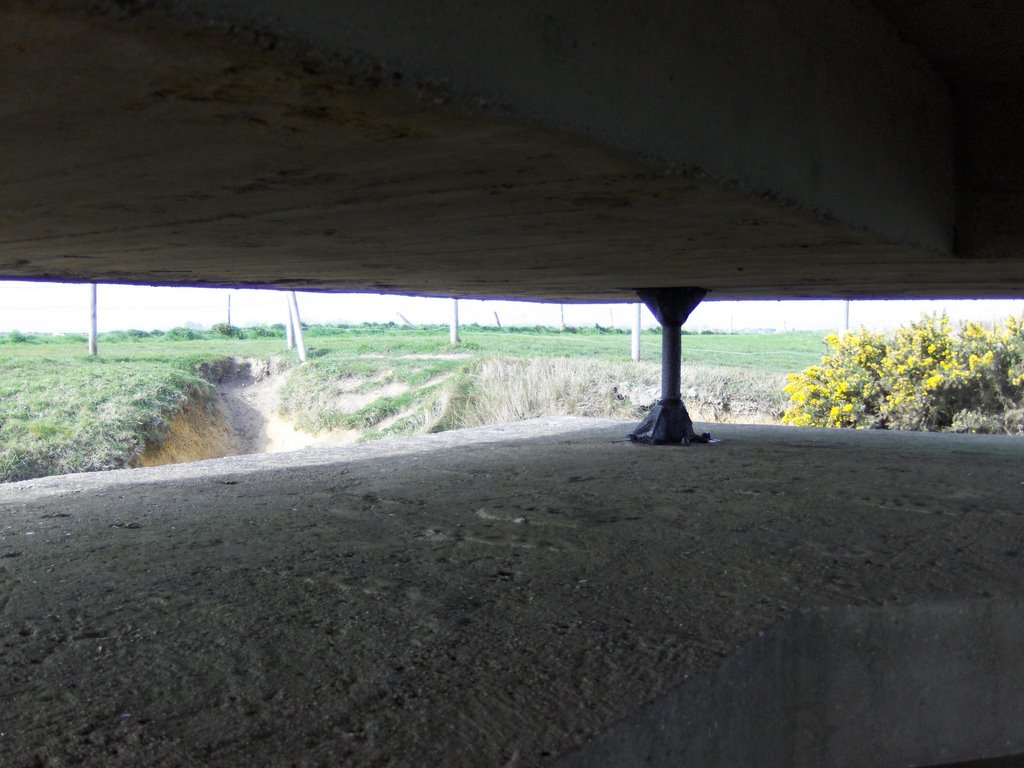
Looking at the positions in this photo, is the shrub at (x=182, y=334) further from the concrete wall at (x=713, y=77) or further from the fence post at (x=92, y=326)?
the concrete wall at (x=713, y=77)

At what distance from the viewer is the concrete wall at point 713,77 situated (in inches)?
64.0

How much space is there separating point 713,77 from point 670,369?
233 inches

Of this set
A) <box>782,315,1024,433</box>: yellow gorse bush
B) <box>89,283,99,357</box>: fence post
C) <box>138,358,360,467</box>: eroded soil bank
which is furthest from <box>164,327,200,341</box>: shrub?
<box>782,315,1024,433</box>: yellow gorse bush

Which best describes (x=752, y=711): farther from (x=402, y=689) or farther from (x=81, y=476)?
(x=81, y=476)

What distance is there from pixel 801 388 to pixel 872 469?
9.02 metres

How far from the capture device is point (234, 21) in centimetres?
135

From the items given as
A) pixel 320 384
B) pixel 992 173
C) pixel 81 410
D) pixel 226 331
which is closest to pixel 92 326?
pixel 320 384

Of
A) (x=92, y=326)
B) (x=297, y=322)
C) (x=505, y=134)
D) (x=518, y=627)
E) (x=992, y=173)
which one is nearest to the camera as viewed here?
(x=505, y=134)

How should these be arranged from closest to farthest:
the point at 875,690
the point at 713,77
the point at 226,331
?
the point at 713,77 → the point at 875,690 → the point at 226,331

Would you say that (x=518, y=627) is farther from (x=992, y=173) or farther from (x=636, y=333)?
(x=636, y=333)

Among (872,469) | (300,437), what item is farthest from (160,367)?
(872,469)

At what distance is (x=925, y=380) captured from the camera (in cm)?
1378

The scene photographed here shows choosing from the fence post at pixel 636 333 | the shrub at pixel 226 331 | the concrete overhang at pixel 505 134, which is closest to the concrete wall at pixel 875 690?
the concrete overhang at pixel 505 134

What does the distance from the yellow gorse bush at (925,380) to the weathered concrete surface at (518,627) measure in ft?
28.8
